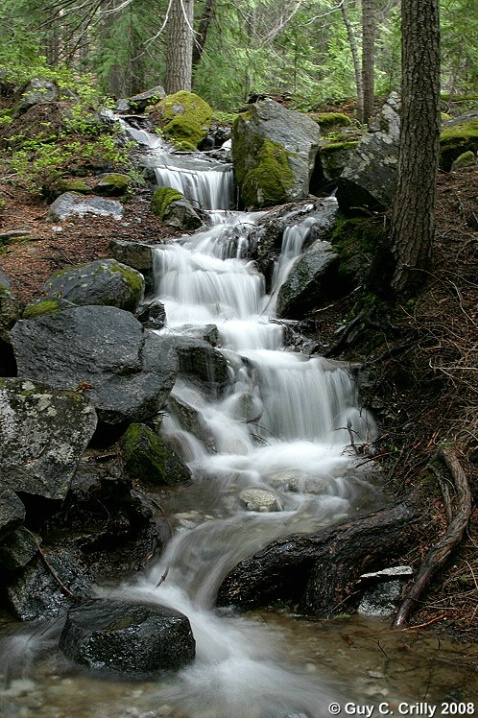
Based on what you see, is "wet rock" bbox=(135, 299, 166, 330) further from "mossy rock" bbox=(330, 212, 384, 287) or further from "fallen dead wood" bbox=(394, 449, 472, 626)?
"fallen dead wood" bbox=(394, 449, 472, 626)

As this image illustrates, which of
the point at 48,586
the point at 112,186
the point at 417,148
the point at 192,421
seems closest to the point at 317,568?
the point at 48,586

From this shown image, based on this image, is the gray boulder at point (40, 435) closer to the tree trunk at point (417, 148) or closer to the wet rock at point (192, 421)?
the wet rock at point (192, 421)

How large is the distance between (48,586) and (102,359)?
2204 mm

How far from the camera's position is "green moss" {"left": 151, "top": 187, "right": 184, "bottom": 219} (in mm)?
10320

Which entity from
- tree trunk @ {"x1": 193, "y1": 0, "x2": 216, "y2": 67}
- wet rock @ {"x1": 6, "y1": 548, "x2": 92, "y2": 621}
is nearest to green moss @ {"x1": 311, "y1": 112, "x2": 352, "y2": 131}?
tree trunk @ {"x1": 193, "y1": 0, "x2": 216, "y2": 67}

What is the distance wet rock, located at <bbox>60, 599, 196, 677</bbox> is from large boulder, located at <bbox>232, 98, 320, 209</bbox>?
27.2 ft

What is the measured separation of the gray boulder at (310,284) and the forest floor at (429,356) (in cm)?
26

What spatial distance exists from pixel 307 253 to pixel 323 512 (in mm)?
4327

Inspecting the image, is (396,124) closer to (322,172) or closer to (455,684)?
(322,172)

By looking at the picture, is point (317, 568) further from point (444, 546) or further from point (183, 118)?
point (183, 118)

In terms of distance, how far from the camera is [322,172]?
448 inches

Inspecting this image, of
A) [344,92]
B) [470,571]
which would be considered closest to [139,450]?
[470,571]

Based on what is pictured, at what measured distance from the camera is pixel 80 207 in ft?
32.6

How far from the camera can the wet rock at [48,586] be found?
12.6 feet
